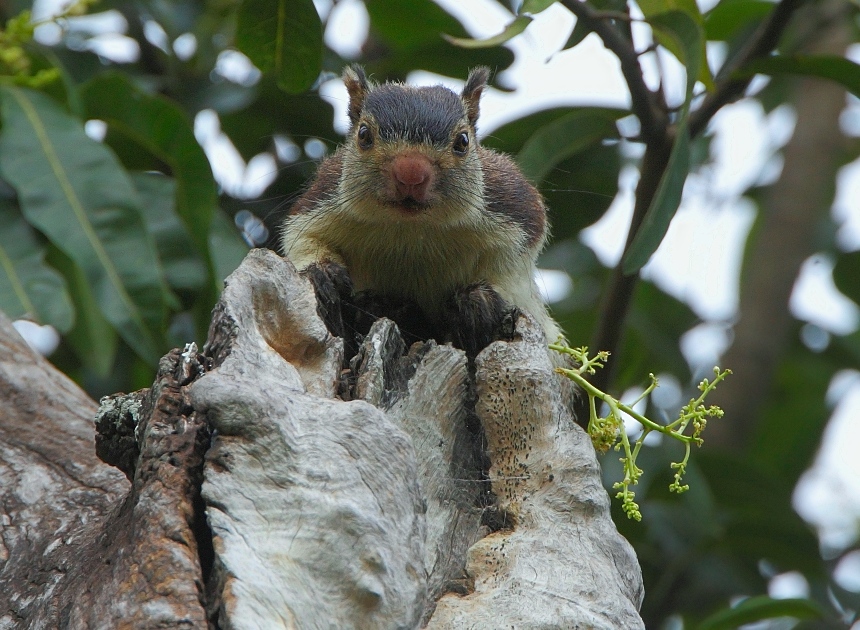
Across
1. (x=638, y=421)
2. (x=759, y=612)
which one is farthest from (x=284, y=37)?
(x=759, y=612)

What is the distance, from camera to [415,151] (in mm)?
3654

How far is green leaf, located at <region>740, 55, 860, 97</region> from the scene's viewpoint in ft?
12.9

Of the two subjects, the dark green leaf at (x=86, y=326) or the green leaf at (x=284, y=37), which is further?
the dark green leaf at (x=86, y=326)

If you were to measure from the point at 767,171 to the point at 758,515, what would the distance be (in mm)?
3121

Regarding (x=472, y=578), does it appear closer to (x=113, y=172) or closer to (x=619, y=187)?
(x=113, y=172)

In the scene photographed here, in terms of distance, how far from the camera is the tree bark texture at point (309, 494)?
1972mm

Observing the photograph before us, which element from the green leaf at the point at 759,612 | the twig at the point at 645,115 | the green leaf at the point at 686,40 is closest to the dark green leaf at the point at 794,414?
the green leaf at the point at 759,612

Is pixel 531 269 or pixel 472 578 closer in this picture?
pixel 472 578

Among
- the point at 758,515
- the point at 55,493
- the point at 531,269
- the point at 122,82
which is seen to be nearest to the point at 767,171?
the point at 758,515

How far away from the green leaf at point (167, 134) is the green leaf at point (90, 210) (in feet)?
0.85

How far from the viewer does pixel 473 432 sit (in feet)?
8.90

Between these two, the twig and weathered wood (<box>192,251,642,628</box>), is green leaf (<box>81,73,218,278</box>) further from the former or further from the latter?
the twig

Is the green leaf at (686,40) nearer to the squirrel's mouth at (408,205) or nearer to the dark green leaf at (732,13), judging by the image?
the squirrel's mouth at (408,205)

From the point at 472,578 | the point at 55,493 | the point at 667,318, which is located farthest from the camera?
the point at 667,318
